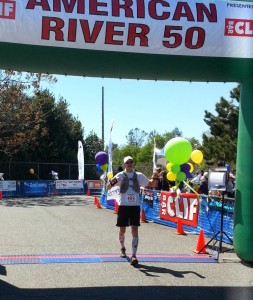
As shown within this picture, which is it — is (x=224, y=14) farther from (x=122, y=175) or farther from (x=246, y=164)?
(x=122, y=175)

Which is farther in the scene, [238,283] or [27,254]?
[27,254]

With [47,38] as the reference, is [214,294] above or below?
below

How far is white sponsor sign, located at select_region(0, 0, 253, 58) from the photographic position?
6.44 metres

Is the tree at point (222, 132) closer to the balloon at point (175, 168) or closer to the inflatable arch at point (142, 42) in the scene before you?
the balloon at point (175, 168)

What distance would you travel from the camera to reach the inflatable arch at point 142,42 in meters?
6.48

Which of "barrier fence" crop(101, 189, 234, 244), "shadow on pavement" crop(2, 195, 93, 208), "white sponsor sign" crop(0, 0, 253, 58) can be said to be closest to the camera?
"white sponsor sign" crop(0, 0, 253, 58)

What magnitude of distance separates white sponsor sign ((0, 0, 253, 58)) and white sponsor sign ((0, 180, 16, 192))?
20502 millimetres

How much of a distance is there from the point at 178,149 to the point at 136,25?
182 inches

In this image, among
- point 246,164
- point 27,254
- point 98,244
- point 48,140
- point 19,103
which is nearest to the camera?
point 246,164

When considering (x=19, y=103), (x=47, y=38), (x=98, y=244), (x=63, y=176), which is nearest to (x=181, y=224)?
(x=98, y=244)

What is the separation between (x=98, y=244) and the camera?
30.9ft

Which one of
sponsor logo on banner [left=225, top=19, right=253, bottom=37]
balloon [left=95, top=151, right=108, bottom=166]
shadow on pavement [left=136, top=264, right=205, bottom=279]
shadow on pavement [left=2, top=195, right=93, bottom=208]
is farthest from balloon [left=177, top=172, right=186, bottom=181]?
shadow on pavement [left=2, top=195, right=93, bottom=208]

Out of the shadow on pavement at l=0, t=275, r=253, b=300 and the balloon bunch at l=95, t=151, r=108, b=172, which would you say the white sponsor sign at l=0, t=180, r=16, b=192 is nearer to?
the balloon bunch at l=95, t=151, r=108, b=172

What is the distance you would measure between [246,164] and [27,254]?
4.26 meters
